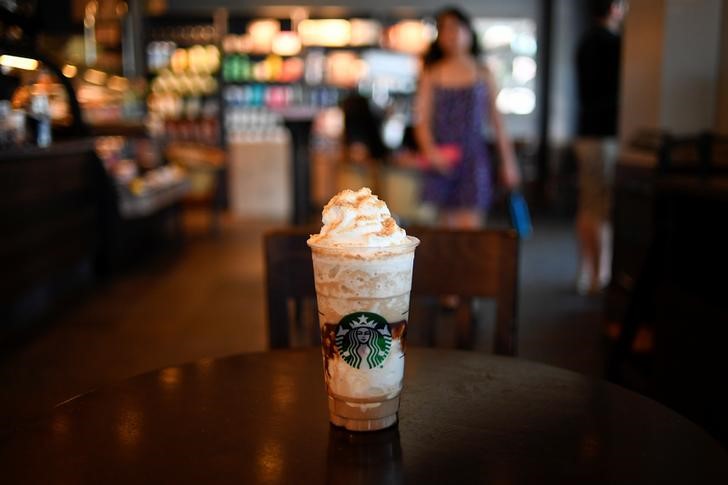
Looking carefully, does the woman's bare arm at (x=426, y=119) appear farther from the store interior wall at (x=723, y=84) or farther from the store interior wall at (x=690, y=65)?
the store interior wall at (x=723, y=84)

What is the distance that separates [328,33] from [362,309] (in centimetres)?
1020

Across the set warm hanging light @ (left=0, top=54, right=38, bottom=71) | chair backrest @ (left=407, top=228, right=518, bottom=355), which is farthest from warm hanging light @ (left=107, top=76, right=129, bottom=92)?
chair backrest @ (left=407, top=228, right=518, bottom=355)

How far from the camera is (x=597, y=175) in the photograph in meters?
5.07

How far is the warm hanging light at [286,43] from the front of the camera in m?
10.7

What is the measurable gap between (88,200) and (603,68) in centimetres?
368

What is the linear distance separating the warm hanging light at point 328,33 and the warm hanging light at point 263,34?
15.0 inches

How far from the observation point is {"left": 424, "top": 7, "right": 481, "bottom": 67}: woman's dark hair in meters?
4.22

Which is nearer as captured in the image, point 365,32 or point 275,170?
point 275,170

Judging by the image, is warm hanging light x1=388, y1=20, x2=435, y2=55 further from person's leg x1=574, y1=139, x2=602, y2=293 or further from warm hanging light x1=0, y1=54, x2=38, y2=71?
warm hanging light x1=0, y1=54, x2=38, y2=71

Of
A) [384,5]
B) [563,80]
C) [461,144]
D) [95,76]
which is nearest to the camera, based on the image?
Answer: [461,144]

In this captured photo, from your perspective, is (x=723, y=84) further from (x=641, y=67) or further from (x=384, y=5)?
(x=384, y=5)

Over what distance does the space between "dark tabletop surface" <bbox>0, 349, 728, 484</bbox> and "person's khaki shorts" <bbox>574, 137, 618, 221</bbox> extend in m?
3.92

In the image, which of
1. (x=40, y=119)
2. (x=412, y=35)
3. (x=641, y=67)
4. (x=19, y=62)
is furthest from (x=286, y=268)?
(x=412, y=35)

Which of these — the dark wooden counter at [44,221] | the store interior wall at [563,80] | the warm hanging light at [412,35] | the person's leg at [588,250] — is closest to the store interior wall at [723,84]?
the person's leg at [588,250]
